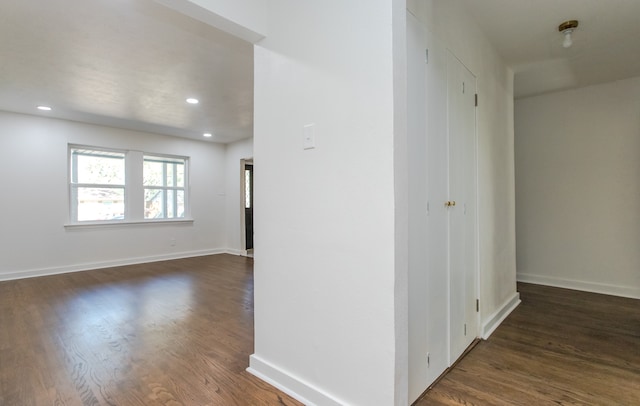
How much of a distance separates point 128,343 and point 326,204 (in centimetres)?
216

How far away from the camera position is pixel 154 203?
245 inches

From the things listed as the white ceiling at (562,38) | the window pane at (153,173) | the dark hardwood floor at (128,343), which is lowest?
the dark hardwood floor at (128,343)

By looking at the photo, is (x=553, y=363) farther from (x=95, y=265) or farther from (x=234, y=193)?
(x=95, y=265)

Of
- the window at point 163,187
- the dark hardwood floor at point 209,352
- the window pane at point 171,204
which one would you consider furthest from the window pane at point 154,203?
the dark hardwood floor at point 209,352

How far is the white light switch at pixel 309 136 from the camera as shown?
66.0 inches

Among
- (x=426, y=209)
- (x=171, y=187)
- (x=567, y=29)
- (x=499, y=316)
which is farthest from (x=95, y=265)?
(x=567, y=29)

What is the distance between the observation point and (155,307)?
3.37 m

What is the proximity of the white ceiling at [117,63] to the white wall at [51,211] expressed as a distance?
40 centimetres

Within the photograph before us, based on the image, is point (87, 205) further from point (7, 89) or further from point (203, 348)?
point (203, 348)

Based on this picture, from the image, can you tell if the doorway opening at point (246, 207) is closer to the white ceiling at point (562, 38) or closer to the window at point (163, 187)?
the window at point (163, 187)

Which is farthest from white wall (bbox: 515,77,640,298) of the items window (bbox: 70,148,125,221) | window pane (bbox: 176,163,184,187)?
window (bbox: 70,148,125,221)

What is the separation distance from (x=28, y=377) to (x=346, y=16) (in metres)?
2.96

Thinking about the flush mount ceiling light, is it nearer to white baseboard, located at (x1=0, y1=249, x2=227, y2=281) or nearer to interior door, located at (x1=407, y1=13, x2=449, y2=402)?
interior door, located at (x1=407, y1=13, x2=449, y2=402)

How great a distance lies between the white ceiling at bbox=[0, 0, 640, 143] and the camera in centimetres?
225
